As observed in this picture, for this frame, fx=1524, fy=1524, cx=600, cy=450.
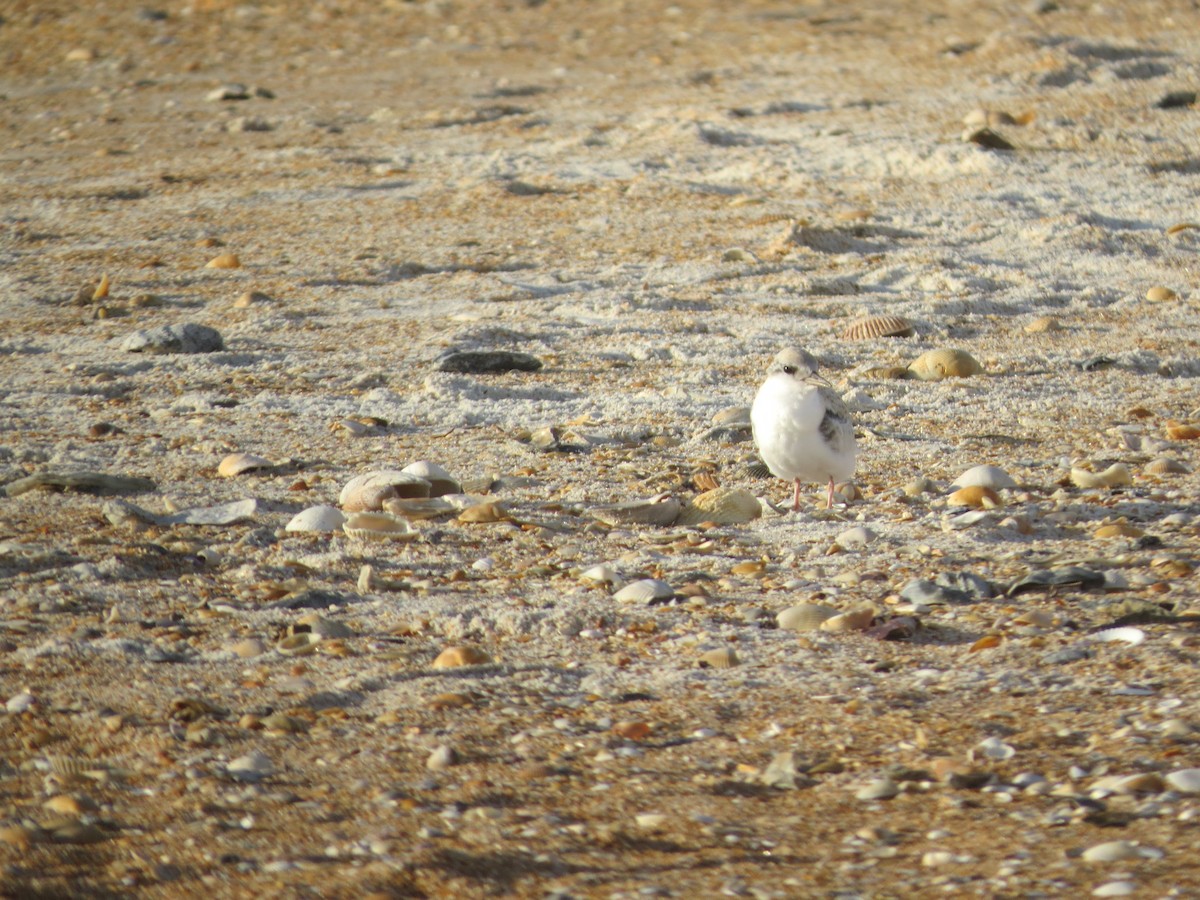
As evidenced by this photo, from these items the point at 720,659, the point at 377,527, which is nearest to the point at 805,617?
the point at 720,659

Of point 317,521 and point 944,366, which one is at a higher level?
point 317,521

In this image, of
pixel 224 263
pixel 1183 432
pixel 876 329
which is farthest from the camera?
pixel 224 263

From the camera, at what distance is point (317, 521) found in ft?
14.4

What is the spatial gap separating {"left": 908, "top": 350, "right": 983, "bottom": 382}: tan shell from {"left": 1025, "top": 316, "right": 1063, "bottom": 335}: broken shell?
2.44ft

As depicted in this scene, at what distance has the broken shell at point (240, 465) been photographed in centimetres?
494

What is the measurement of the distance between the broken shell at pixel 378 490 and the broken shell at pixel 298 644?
3.20ft

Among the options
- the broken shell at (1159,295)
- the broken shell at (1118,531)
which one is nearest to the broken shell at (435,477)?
the broken shell at (1118,531)

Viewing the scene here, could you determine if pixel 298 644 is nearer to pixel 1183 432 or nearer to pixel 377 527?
pixel 377 527

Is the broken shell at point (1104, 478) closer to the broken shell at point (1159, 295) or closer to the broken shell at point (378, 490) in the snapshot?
the broken shell at point (378, 490)

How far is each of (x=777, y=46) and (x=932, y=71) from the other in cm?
177

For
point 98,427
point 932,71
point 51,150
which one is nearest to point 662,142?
point 932,71

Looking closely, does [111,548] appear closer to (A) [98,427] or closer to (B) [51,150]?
(A) [98,427]

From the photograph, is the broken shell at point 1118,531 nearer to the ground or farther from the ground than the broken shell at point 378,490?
nearer to the ground

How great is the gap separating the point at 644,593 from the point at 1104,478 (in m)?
1.67
